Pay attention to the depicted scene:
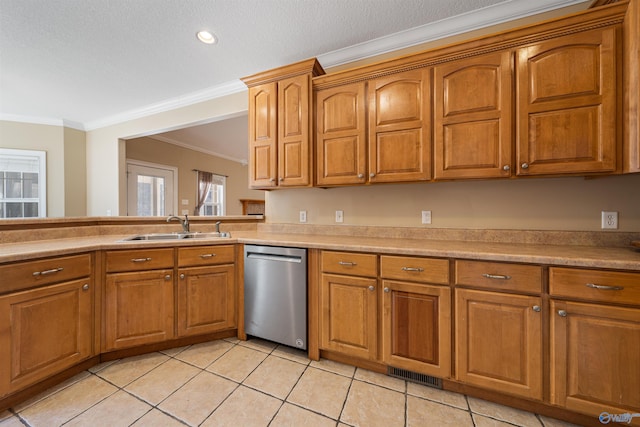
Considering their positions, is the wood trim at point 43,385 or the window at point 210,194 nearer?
the wood trim at point 43,385

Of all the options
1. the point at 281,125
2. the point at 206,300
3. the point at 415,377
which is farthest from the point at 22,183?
the point at 415,377

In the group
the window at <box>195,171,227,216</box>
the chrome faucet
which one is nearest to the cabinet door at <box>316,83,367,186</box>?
the chrome faucet

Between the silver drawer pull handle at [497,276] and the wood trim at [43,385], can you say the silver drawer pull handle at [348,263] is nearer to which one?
the silver drawer pull handle at [497,276]

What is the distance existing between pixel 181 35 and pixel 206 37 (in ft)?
→ 0.68

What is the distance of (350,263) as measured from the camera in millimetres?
1680

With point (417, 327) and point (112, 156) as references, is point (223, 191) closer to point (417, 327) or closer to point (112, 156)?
point (112, 156)

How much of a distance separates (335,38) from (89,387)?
3.08 m

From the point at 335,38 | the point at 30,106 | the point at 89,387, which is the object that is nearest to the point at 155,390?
the point at 89,387

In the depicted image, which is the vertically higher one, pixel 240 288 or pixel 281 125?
pixel 281 125

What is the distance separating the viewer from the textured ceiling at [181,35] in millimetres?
1766

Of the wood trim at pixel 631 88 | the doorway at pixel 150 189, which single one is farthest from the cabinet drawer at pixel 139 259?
the doorway at pixel 150 189

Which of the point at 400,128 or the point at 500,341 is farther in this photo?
the point at 400,128

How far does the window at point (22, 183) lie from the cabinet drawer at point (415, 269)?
5.37 meters

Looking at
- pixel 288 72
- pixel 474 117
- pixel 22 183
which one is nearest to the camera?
pixel 474 117
